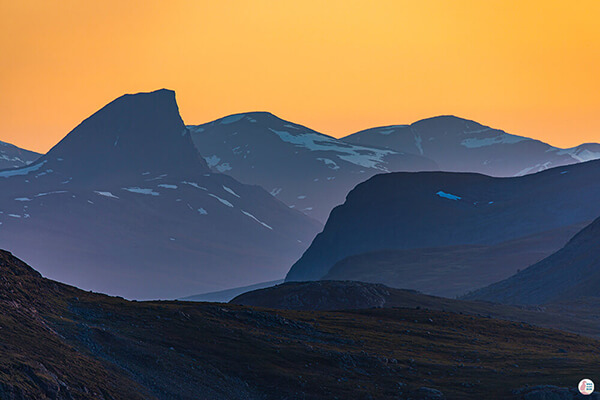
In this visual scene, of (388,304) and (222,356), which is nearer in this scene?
(222,356)

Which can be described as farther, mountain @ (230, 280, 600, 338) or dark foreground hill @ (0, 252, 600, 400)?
mountain @ (230, 280, 600, 338)

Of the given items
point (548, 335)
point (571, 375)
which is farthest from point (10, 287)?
point (548, 335)

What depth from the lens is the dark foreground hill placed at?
6406 cm

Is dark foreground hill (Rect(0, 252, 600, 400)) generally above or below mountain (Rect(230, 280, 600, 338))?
below

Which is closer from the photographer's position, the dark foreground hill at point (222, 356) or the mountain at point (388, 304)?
the dark foreground hill at point (222, 356)

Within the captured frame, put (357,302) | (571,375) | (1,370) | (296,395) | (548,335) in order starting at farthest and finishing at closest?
(357,302), (548,335), (571,375), (296,395), (1,370)

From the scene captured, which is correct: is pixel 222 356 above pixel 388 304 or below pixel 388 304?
below

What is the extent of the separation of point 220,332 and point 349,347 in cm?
1383

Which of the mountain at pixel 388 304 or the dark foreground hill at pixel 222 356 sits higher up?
the mountain at pixel 388 304

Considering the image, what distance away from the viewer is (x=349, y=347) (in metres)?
91.9

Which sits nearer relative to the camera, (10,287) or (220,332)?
(10,287)

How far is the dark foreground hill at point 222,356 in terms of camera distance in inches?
2522

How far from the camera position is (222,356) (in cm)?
7900

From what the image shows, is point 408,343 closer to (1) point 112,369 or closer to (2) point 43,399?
(1) point 112,369
